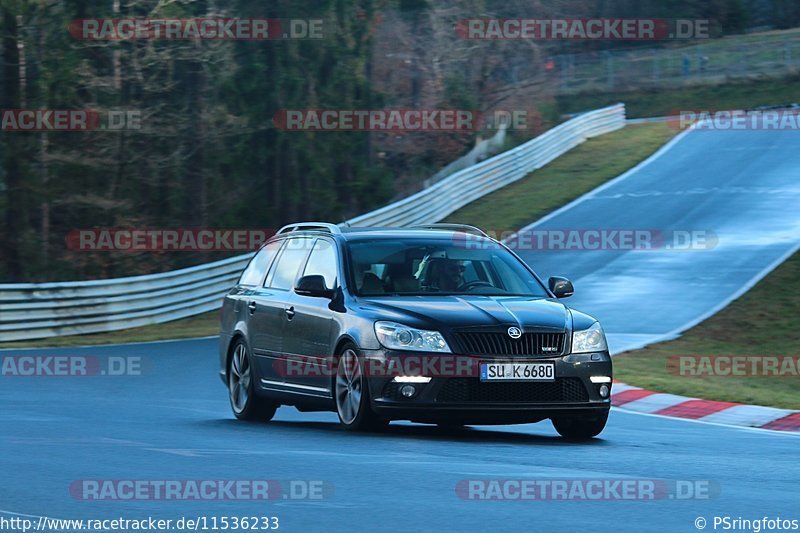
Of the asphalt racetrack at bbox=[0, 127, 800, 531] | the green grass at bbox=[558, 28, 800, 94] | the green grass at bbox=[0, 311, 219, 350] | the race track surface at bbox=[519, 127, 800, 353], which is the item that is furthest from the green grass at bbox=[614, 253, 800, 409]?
the green grass at bbox=[558, 28, 800, 94]

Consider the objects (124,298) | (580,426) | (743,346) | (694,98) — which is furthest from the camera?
(694,98)

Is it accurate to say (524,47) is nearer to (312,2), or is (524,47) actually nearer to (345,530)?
(312,2)

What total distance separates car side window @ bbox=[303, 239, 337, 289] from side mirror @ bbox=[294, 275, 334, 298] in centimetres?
14

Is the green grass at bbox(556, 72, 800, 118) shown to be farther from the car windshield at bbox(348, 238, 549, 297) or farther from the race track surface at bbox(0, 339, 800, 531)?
the car windshield at bbox(348, 238, 549, 297)

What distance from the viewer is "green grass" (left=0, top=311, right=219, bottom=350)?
23609 millimetres

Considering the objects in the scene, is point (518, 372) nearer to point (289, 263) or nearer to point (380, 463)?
point (380, 463)

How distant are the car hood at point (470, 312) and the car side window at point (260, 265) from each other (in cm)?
216

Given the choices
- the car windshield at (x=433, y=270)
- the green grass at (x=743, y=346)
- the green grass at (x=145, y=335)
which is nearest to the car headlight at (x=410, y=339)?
the car windshield at (x=433, y=270)

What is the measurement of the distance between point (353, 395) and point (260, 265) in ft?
9.09

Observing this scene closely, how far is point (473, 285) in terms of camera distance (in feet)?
38.2

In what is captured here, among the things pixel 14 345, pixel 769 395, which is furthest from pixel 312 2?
pixel 769 395

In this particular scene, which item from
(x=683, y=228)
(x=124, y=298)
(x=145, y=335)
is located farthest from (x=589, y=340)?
(x=683, y=228)

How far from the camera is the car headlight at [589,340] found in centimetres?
1075

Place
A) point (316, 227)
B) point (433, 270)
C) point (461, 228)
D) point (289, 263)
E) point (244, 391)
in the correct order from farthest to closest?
point (244, 391) → point (289, 263) → point (316, 227) → point (461, 228) → point (433, 270)
